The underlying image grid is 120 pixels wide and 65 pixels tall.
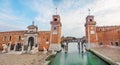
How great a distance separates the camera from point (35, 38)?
25531mm

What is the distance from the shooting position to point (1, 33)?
28484mm

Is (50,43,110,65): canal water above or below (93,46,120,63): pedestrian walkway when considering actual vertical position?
below

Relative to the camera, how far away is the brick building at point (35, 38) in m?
25.5

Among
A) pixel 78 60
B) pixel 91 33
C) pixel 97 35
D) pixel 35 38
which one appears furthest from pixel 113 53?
pixel 35 38

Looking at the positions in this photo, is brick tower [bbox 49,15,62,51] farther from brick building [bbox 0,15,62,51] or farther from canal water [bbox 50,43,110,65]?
canal water [bbox 50,43,110,65]

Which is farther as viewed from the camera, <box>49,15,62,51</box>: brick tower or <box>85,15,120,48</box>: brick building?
<box>85,15,120,48</box>: brick building

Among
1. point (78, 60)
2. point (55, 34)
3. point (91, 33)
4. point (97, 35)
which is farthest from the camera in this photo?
point (97, 35)

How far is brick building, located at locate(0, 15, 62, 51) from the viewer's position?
25500 mm

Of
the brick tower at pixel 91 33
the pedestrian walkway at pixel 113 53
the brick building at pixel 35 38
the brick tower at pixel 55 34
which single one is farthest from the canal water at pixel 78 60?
the brick tower at pixel 91 33

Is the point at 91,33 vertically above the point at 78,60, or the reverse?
the point at 91,33

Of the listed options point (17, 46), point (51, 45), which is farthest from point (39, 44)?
point (17, 46)

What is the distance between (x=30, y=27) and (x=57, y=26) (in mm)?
5840

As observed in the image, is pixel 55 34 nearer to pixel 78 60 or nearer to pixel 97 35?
pixel 97 35

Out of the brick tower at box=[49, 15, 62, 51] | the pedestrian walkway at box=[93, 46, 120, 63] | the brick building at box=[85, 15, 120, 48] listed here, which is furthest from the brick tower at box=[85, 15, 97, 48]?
the pedestrian walkway at box=[93, 46, 120, 63]
